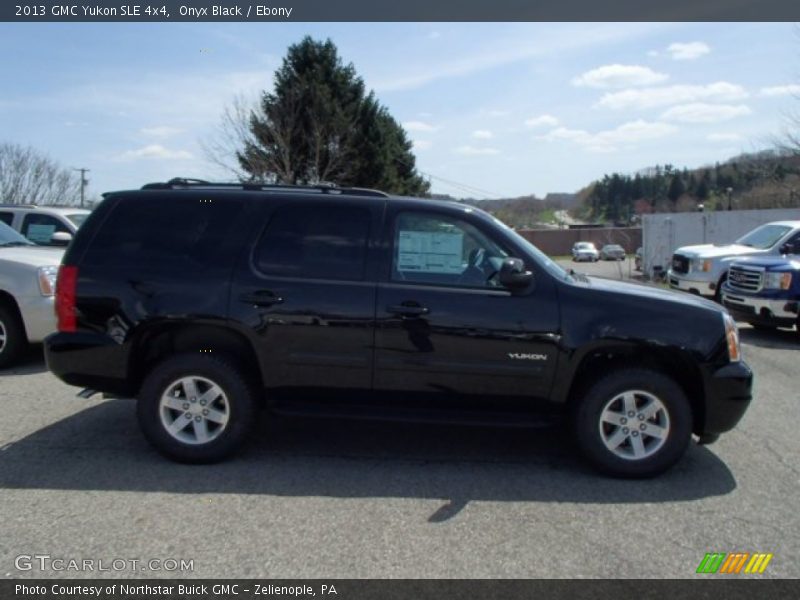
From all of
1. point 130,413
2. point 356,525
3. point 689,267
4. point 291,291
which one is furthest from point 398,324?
point 689,267

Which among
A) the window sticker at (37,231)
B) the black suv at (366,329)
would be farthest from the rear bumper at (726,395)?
the window sticker at (37,231)

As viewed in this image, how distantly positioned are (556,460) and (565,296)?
125 cm

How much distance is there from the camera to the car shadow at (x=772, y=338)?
9.56 metres

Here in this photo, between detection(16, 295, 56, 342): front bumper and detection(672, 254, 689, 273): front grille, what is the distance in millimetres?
12098

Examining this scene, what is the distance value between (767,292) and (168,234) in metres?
8.79

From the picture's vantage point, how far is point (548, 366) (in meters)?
4.32

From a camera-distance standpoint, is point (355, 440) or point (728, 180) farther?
point (728, 180)

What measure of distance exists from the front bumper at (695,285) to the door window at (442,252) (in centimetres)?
1038

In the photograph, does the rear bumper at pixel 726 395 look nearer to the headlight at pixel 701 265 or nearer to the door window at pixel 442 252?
the door window at pixel 442 252

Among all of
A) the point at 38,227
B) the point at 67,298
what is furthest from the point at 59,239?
the point at 67,298

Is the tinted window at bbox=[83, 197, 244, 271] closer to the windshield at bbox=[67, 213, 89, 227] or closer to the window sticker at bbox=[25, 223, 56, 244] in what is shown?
the windshield at bbox=[67, 213, 89, 227]

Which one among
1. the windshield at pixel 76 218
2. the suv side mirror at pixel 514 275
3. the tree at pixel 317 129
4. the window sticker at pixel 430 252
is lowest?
the suv side mirror at pixel 514 275

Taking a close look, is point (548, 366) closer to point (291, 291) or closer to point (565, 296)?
point (565, 296)

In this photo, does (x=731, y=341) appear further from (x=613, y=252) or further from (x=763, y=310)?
(x=613, y=252)
